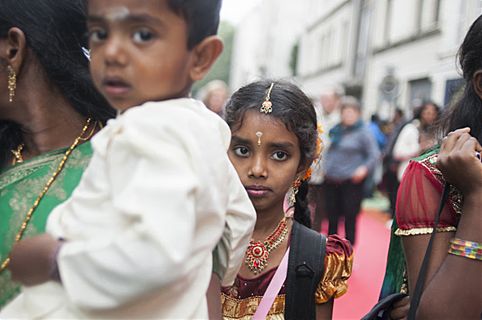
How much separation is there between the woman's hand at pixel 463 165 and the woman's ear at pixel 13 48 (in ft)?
3.57

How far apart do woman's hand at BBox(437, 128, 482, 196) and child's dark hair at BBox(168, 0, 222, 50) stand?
0.80m

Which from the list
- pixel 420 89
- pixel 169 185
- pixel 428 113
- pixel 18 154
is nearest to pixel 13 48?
pixel 18 154

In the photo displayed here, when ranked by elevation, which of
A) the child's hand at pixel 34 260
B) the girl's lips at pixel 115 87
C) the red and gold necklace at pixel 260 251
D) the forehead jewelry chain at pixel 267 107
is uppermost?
the forehead jewelry chain at pixel 267 107

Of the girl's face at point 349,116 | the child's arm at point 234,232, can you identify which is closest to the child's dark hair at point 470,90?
the child's arm at point 234,232

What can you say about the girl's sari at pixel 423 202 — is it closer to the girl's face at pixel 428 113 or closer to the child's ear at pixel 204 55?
the child's ear at pixel 204 55

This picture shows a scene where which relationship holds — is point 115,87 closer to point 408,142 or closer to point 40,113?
point 40,113

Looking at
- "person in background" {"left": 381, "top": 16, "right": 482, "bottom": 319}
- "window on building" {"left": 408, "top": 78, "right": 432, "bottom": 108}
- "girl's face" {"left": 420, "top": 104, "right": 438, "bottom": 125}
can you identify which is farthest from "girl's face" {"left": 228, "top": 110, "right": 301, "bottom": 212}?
"window on building" {"left": 408, "top": 78, "right": 432, "bottom": 108}

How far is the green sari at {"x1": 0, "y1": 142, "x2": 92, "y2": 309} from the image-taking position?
3.99 ft

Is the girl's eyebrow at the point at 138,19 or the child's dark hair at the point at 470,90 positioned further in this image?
the child's dark hair at the point at 470,90

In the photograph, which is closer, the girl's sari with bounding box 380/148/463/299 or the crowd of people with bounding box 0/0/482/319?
the crowd of people with bounding box 0/0/482/319

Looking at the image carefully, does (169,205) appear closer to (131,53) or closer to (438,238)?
(131,53)

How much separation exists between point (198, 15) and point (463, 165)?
87cm

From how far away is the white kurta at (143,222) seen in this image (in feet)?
3.00

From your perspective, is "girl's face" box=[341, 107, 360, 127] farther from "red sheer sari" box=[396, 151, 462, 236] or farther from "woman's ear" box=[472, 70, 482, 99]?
"red sheer sari" box=[396, 151, 462, 236]
